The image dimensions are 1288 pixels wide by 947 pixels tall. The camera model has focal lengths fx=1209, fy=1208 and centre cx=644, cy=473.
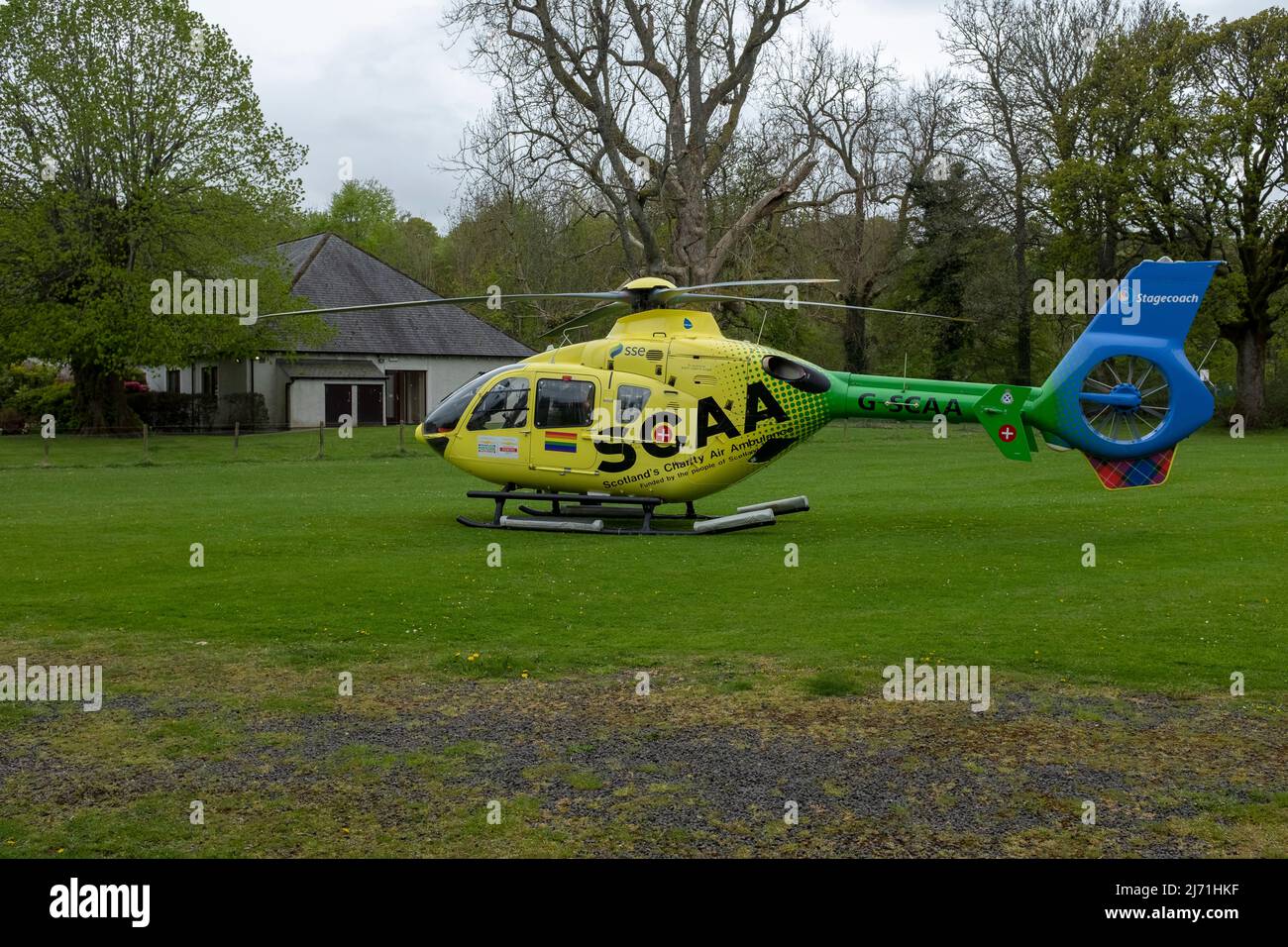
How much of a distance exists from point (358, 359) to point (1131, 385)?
43.9 meters

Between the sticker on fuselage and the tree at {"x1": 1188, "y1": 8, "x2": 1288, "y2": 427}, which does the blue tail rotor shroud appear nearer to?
the sticker on fuselage

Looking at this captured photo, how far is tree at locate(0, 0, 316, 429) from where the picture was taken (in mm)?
42094

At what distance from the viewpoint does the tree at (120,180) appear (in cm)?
4209

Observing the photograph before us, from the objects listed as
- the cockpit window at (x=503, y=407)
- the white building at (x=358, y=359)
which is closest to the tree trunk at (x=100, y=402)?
the white building at (x=358, y=359)

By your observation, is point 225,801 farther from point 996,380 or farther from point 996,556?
point 996,380

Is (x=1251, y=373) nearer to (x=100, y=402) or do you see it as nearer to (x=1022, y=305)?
(x=1022, y=305)

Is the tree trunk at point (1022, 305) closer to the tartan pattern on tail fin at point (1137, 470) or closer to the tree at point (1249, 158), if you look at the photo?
the tree at point (1249, 158)

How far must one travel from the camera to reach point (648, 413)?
67.1 ft

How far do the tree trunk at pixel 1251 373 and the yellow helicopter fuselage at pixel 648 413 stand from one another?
128ft

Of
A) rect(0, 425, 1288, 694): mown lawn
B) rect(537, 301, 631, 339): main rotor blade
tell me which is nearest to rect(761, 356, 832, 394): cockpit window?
rect(0, 425, 1288, 694): mown lawn

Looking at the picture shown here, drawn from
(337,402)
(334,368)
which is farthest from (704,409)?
(337,402)

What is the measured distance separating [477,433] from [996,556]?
29.4ft

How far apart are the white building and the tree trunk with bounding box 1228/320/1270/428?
111ft

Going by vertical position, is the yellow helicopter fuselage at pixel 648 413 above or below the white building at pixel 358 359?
below
